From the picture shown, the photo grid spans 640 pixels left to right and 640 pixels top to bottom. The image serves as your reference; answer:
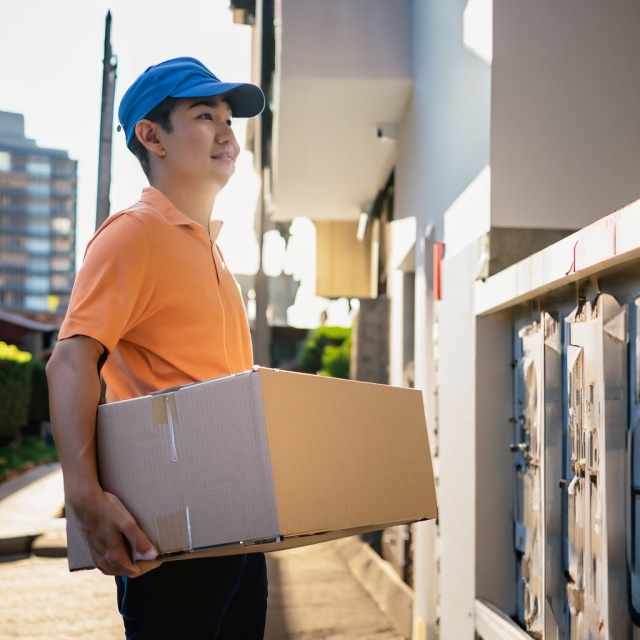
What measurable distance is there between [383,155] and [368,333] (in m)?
2.18

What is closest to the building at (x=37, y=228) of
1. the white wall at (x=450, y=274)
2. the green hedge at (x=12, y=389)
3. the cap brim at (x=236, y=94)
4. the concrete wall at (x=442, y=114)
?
the green hedge at (x=12, y=389)

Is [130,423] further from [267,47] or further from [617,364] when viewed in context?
[267,47]

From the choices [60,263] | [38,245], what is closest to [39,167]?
[38,245]

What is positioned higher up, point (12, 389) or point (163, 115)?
point (163, 115)

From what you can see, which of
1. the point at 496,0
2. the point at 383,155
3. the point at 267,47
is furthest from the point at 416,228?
the point at 267,47

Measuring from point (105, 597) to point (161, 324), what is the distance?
482 centimetres

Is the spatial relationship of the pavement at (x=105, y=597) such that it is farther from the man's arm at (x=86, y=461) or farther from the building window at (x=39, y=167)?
the building window at (x=39, y=167)

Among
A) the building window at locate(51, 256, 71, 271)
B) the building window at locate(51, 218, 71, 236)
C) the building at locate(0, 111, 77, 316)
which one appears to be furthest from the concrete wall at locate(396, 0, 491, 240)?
the building window at locate(51, 218, 71, 236)

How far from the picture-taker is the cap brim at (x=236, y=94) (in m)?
1.79

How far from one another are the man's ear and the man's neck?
66 mm

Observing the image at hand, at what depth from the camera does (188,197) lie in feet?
6.10

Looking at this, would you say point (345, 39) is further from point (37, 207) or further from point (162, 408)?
point (37, 207)

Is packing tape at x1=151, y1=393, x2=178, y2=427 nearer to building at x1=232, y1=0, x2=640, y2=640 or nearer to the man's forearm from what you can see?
the man's forearm

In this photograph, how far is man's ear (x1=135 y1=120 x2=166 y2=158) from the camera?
72.9 inches
